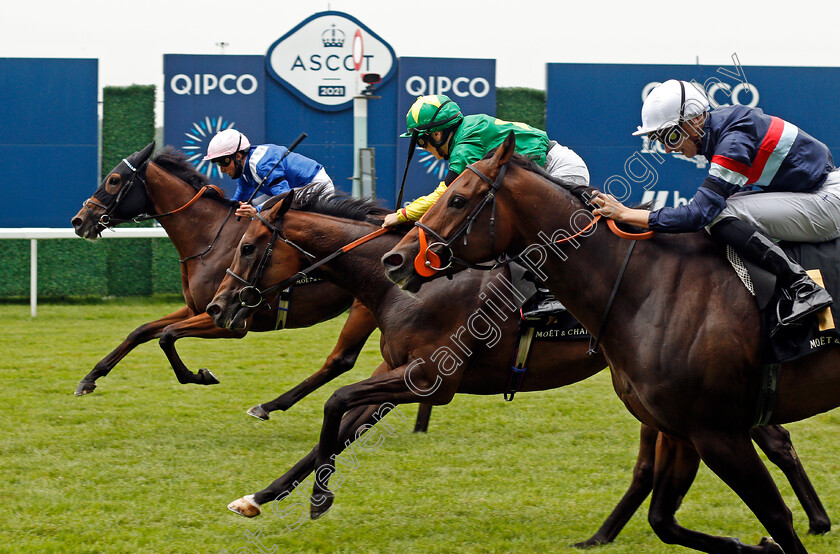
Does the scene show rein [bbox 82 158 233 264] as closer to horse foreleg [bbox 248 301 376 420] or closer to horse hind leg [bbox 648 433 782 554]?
horse foreleg [bbox 248 301 376 420]

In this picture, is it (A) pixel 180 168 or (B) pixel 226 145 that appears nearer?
(B) pixel 226 145

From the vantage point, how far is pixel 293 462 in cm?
521

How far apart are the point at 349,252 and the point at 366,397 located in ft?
2.36

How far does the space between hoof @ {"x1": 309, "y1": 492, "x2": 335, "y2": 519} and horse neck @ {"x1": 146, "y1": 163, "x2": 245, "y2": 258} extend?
98.8 inches

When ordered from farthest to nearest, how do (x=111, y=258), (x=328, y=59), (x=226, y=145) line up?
(x=328, y=59)
(x=111, y=258)
(x=226, y=145)

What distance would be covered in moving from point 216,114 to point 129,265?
2214 mm

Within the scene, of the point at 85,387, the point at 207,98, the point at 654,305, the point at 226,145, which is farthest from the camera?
the point at 207,98

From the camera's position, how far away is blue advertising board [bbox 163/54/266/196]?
11719mm

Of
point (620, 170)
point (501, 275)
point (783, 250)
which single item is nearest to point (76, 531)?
point (501, 275)

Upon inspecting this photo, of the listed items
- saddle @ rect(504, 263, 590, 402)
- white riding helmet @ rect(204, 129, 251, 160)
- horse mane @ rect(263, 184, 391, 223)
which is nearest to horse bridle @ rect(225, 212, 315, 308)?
horse mane @ rect(263, 184, 391, 223)

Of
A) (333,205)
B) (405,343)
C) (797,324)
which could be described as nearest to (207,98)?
(333,205)

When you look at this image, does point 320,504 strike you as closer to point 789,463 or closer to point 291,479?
point 291,479

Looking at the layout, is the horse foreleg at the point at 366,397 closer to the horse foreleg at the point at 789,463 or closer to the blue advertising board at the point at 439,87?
the horse foreleg at the point at 789,463

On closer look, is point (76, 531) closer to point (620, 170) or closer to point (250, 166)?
point (250, 166)
